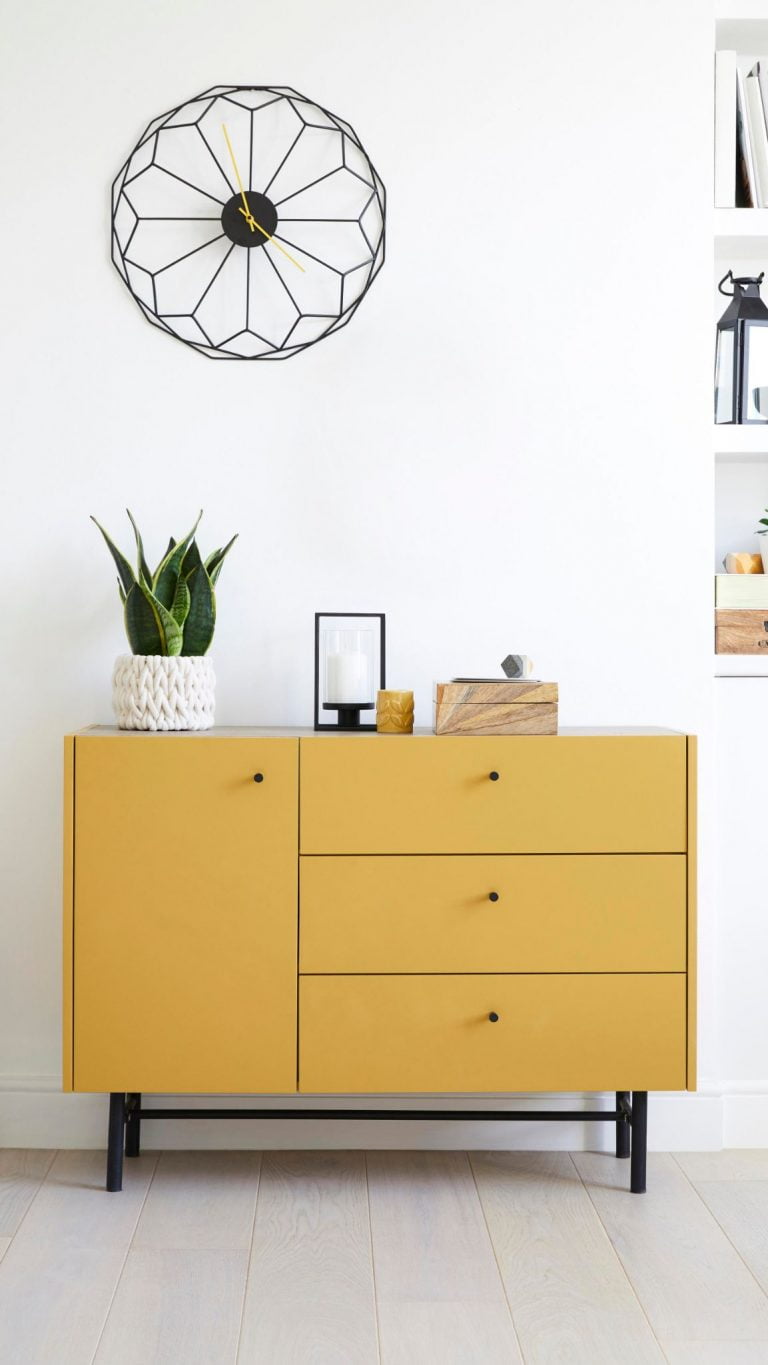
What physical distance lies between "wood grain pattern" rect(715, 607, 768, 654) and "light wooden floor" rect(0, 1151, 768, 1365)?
3.28 ft

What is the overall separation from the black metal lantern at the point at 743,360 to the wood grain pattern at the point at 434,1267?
1581 millimetres

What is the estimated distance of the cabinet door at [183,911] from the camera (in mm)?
1959

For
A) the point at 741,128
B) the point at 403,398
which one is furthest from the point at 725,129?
the point at 403,398

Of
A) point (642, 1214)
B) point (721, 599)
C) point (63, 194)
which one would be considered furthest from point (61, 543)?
point (642, 1214)

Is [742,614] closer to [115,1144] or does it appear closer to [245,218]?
[245,218]

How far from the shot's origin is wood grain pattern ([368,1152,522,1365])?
1.60 metres

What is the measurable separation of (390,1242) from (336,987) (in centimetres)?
41

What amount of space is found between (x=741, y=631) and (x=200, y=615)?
1.07m

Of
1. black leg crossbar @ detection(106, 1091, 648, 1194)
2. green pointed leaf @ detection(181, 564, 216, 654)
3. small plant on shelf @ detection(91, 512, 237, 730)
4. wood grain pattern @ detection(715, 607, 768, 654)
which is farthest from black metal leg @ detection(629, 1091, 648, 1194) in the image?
green pointed leaf @ detection(181, 564, 216, 654)

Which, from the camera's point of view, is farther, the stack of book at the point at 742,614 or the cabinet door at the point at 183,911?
the stack of book at the point at 742,614

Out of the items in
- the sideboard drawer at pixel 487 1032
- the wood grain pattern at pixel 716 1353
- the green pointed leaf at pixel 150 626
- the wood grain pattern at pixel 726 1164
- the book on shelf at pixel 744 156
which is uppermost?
the book on shelf at pixel 744 156

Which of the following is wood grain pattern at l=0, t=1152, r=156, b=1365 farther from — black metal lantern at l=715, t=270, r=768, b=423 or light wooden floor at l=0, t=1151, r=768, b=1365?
black metal lantern at l=715, t=270, r=768, b=423

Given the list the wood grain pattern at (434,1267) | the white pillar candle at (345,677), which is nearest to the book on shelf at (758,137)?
the white pillar candle at (345,677)

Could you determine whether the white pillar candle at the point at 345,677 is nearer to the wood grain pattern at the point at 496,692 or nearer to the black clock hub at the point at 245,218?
the wood grain pattern at the point at 496,692
